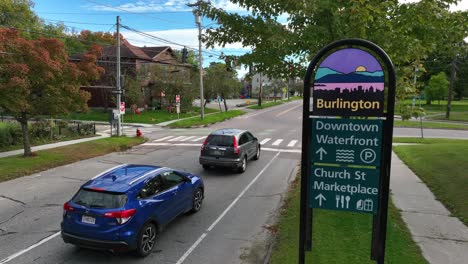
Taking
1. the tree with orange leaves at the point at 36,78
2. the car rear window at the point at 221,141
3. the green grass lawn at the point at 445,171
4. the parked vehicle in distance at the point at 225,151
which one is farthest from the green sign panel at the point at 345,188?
the tree with orange leaves at the point at 36,78

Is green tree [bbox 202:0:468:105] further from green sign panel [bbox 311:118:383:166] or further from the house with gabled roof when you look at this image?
the house with gabled roof

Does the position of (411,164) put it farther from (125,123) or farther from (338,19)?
(125,123)

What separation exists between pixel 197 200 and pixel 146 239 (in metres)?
2.65

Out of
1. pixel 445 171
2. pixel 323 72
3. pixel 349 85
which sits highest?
pixel 323 72

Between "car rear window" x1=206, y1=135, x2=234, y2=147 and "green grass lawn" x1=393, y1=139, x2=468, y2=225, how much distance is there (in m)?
7.04

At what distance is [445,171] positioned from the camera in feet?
42.7

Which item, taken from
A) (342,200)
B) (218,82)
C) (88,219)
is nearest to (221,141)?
(88,219)

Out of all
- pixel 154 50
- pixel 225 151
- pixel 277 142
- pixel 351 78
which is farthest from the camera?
pixel 154 50

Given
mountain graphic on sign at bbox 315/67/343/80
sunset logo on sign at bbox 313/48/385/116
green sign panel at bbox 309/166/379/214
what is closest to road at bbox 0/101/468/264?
green sign panel at bbox 309/166/379/214

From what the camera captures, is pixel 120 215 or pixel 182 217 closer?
→ pixel 120 215

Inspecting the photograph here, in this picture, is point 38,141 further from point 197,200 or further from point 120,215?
point 120,215

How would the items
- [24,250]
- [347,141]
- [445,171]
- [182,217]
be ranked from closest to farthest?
[347,141]
[24,250]
[182,217]
[445,171]

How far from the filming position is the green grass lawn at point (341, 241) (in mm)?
6281

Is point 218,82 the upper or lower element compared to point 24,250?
upper
